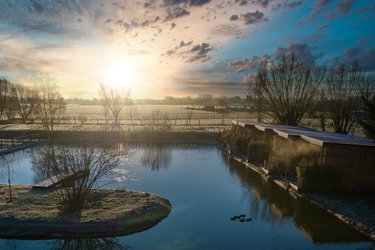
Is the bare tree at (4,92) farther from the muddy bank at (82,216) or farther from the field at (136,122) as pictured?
the muddy bank at (82,216)

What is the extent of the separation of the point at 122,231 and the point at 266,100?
3224 cm

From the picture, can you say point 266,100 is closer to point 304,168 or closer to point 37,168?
point 304,168

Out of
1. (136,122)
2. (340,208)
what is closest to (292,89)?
(340,208)

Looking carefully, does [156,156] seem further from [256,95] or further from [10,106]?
[10,106]

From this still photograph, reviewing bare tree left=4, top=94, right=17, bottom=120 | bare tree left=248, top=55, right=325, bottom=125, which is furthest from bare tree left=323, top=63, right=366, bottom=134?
bare tree left=4, top=94, right=17, bottom=120

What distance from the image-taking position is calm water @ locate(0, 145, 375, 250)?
10.9 meters

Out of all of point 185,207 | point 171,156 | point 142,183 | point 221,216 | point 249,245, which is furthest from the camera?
point 171,156

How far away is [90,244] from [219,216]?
5687 mm

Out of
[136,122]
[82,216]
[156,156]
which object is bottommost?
[82,216]

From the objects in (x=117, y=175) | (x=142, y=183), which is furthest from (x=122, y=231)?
(x=117, y=175)

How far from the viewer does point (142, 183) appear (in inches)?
712

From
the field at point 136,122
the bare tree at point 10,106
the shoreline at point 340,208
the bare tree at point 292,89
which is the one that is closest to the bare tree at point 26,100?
the bare tree at point 10,106

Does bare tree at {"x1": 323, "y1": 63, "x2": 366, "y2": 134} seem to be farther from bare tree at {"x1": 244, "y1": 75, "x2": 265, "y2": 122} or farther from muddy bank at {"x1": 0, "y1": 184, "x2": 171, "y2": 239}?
muddy bank at {"x1": 0, "y1": 184, "x2": 171, "y2": 239}

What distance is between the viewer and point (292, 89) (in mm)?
37844
